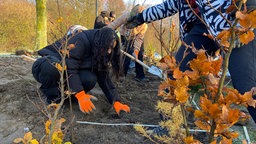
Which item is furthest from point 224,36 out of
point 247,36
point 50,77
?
point 50,77

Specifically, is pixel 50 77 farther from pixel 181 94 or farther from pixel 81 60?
pixel 181 94

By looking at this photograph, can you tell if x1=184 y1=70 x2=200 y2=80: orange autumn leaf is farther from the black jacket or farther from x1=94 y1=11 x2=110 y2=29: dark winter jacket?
x1=94 y1=11 x2=110 y2=29: dark winter jacket

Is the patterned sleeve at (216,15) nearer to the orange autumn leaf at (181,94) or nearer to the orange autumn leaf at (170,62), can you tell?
the orange autumn leaf at (170,62)

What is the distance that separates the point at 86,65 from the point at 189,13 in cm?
111

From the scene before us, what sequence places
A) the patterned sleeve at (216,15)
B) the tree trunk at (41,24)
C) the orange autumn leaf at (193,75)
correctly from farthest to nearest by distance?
1. the tree trunk at (41,24)
2. the patterned sleeve at (216,15)
3. the orange autumn leaf at (193,75)

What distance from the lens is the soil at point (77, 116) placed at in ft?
6.98

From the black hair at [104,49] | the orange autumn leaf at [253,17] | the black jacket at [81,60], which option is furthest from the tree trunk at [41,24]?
the orange autumn leaf at [253,17]

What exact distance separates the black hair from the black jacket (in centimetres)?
8

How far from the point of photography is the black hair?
250 cm

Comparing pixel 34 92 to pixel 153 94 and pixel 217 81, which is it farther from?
pixel 217 81

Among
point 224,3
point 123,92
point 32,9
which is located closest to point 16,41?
point 32,9

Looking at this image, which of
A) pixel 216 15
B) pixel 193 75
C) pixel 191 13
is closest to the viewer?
pixel 193 75

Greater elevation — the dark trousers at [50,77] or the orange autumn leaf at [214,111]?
the orange autumn leaf at [214,111]

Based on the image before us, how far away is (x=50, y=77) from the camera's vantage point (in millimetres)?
2650
